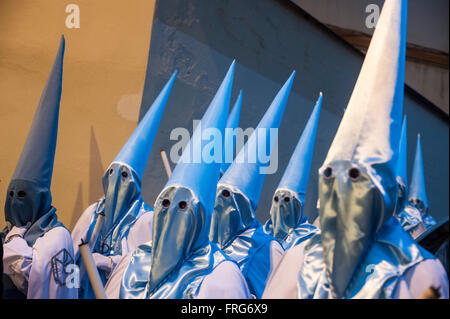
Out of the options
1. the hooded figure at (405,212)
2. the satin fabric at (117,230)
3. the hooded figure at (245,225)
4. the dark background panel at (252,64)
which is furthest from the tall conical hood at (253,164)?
the hooded figure at (405,212)

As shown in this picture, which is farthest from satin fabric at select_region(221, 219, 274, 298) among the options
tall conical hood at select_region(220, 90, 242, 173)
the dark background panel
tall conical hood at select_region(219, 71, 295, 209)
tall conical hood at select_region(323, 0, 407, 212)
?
the dark background panel

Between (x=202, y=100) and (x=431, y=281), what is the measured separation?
4.50 metres

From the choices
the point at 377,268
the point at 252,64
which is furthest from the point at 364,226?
the point at 252,64

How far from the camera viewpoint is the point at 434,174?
1102cm

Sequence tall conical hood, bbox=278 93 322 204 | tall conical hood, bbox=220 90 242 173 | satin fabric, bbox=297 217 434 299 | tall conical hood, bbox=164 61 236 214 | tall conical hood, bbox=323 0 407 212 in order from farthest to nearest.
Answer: tall conical hood, bbox=278 93 322 204, tall conical hood, bbox=220 90 242 173, tall conical hood, bbox=164 61 236 214, tall conical hood, bbox=323 0 407 212, satin fabric, bbox=297 217 434 299

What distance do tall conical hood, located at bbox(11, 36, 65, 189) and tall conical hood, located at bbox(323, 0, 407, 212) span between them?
2348mm

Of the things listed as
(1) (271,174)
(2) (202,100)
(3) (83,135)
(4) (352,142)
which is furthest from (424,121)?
(4) (352,142)

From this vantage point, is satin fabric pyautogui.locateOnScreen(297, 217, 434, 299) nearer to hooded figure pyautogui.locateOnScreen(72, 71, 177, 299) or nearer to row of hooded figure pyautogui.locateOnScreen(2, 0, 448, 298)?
row of hooded figure pyautogui.locateOnScreen(2, 0, 448, 298)

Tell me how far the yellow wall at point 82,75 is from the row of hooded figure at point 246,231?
4.29 ft

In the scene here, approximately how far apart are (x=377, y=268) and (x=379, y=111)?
0.64 metres

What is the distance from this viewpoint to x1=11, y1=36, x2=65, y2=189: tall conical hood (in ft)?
12.3

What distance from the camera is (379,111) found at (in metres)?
2.21
